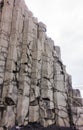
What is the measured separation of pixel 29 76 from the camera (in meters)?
7.72

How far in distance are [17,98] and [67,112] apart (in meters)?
2.23

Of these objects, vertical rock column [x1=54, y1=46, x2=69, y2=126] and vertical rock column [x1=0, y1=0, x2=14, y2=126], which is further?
vertical rock column [x1=54, y1=46, x2=69, y2=126]

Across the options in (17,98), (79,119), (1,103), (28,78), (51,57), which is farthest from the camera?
(51,57)

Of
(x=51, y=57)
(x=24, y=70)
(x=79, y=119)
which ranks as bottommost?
→ (x=79, y=119)

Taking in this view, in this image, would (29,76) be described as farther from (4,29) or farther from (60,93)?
(4,29)

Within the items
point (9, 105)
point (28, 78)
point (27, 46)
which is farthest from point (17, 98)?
point (27, 46)

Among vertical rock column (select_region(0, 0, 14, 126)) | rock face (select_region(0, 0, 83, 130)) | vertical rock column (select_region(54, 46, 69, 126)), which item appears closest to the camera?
rock face (select_region(0, 0, 83, 130))

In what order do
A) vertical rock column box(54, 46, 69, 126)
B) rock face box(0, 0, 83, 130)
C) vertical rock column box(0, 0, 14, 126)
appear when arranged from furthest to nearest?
vertical rock column box(54, 46, 69, 126) → vertical rock column box(0, 0, 14, 126) → rock face box(0, 0, 83, 130)

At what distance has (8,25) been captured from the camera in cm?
778

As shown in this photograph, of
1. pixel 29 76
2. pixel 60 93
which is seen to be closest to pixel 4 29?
pixel 29 76

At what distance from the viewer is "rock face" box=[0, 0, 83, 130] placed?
6.99 metres

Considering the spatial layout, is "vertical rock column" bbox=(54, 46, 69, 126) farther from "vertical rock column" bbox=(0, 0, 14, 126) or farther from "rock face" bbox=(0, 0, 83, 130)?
"vertical rock column" bbox=(0, 0, 14, 126)

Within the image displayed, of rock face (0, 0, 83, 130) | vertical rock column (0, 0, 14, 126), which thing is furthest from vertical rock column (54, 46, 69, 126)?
vertical rock column (0, 0, 14, 126)

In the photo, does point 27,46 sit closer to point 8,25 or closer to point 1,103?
point 8,25
